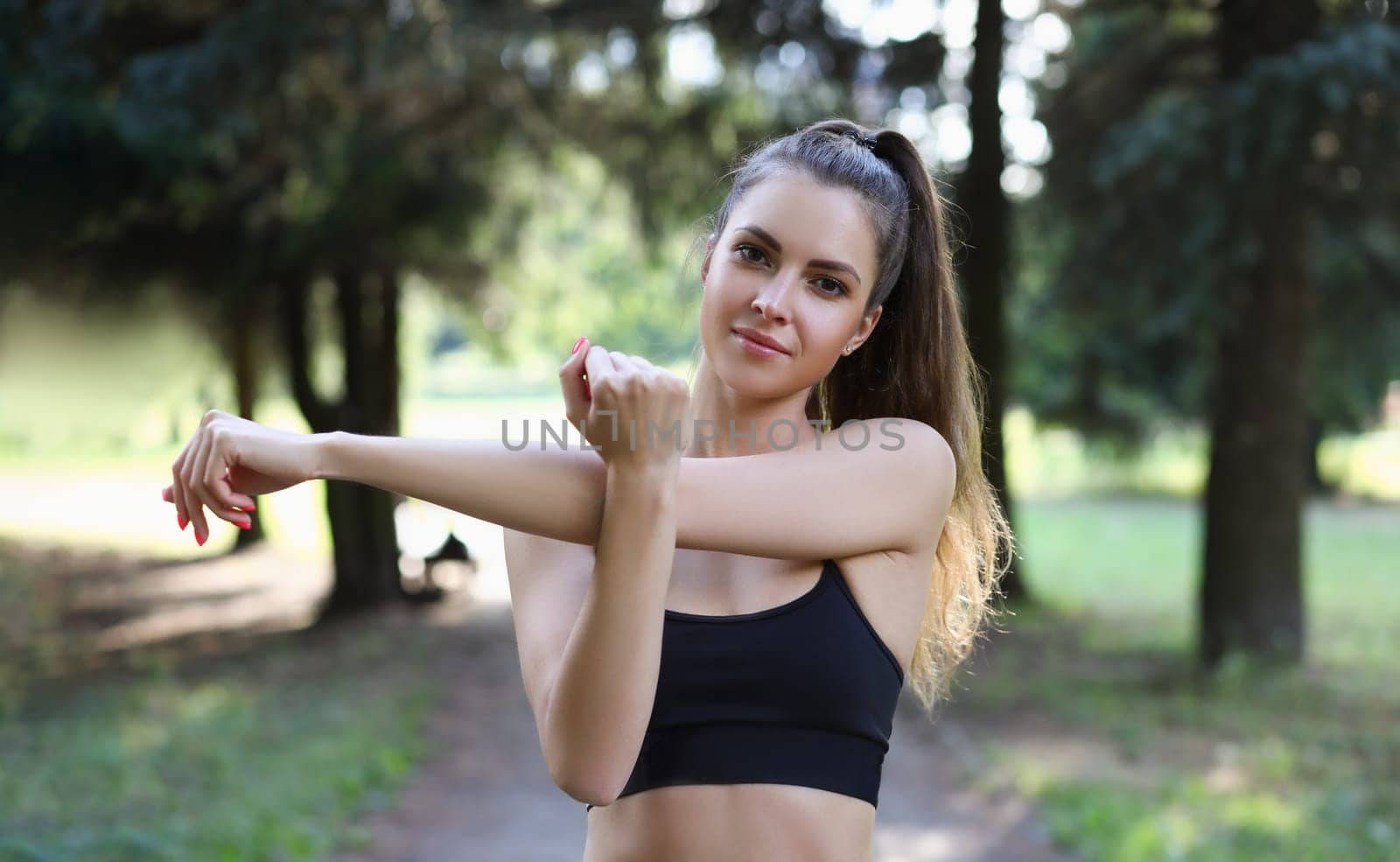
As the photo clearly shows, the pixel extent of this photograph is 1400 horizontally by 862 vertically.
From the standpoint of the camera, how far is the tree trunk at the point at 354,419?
1228 cm

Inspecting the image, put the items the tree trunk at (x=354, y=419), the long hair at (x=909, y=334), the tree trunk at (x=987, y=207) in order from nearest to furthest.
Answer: the long hair at (x=909, y=334) < the tree trunk at (x=987, y=207) < the tree trunk at (x=354, y=419)

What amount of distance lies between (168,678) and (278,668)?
0.83m

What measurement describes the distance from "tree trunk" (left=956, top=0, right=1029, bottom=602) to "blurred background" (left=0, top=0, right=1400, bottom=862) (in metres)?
0.03

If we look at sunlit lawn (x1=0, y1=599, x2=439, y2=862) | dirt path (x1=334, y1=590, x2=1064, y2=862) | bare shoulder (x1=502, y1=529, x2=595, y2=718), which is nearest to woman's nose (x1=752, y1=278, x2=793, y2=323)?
bare shoulder (x1=502, y1=529, x2=595, y2=718)

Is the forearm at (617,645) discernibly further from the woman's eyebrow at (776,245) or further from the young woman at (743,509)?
the woman's eyebrow at (776,245)

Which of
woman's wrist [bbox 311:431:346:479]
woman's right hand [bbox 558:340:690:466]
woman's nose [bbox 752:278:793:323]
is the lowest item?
woman's wrist [bbox 311:431:346:479]

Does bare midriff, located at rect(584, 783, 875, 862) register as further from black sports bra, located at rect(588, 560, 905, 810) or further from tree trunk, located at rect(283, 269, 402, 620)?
tree trunk, located at rect(283, 269, 402, 620)

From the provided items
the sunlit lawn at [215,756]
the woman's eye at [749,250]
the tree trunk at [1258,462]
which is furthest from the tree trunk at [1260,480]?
the woman's eye at [749,250]

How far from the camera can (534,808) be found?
649cm

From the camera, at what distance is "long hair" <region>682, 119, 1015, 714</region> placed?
6.00 ft

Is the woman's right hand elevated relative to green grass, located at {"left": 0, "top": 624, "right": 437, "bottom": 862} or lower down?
elevated

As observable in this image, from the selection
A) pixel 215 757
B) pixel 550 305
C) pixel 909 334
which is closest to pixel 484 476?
pixel 909 334

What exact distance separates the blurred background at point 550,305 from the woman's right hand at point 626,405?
322cm

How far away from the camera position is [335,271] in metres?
11.7
